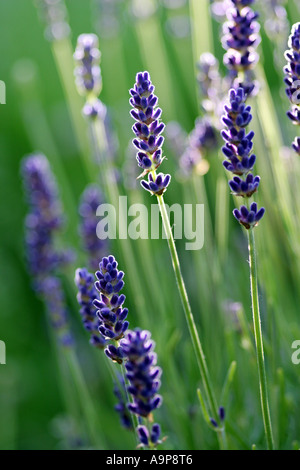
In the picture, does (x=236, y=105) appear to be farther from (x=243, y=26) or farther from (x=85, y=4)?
(x=85, y=4)

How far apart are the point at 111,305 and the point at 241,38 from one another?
2.63 ft

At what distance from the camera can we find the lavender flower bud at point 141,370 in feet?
3.67

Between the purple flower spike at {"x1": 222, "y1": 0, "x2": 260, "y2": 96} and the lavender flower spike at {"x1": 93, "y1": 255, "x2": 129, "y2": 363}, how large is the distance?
2.04 feet

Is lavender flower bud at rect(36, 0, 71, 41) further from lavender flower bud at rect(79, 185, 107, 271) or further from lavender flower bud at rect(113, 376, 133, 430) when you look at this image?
lavender flower bud at rect(113, 376, 133, 430)

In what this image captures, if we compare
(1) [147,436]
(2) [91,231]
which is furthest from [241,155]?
(2) [91,231]

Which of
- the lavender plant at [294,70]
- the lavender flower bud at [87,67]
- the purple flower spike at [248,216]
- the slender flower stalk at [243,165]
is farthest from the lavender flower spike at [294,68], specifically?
the lavender flower bud at [87,67]

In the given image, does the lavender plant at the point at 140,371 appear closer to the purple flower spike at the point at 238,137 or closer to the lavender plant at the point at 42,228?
the purple flower spike at the point at 238,137

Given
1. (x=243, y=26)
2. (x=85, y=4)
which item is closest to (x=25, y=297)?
(x=243, y=26)

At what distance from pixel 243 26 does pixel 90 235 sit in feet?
3.05

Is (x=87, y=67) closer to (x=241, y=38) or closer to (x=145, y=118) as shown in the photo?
(x=241, y=38)

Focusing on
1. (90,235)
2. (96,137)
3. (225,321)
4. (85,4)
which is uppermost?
(85,4)

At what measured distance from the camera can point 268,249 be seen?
7.59 feet

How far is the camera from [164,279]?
2.35 metres

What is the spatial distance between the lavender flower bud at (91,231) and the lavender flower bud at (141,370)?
100cm
